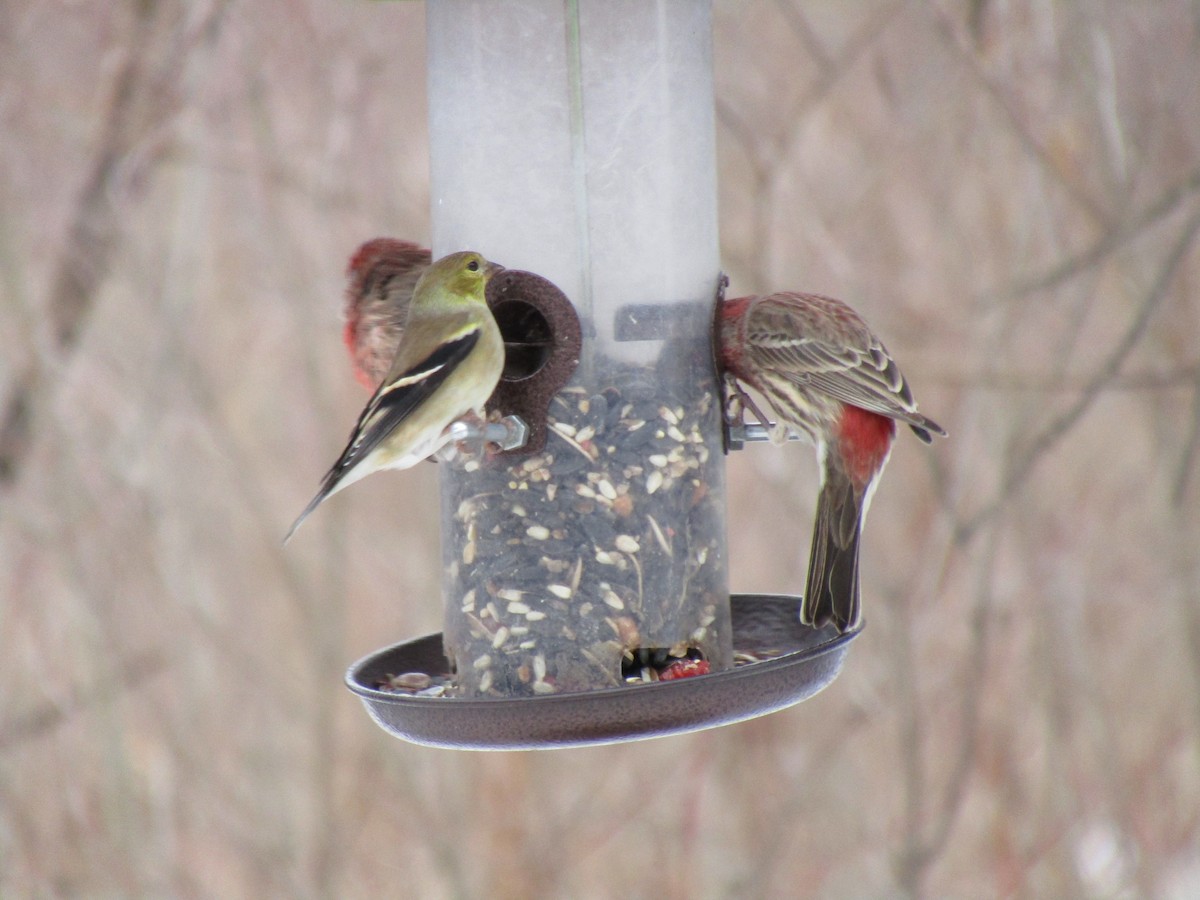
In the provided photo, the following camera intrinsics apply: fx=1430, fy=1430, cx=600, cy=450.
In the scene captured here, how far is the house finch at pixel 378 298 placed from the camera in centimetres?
604

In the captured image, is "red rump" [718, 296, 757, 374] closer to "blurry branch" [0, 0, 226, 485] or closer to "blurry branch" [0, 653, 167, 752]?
"blurry branch" [0, 0, 226, 485]

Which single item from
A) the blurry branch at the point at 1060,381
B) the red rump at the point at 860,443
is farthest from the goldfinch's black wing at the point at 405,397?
the blurry branch at the point at 1060,381

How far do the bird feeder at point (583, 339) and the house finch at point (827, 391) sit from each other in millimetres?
288

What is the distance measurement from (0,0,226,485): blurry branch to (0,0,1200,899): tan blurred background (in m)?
0.02

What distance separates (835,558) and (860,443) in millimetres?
555

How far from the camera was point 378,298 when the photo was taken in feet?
20.2

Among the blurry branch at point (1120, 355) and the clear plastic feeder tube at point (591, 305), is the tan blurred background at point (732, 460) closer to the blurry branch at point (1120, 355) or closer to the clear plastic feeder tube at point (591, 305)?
the blurry branch at point (1120, 355)

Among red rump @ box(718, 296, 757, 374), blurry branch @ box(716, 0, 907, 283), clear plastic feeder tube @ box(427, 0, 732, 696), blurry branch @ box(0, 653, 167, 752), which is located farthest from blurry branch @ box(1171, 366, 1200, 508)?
blurry branch @ box(0, 653, 167, 752)

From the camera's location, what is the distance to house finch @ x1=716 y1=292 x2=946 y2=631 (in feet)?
15.4

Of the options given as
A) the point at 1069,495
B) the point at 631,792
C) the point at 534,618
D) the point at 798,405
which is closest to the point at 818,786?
the point at 631,792

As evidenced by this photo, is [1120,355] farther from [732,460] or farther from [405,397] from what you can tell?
[732,460]

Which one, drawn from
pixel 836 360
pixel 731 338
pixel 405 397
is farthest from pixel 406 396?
pixel 836 360

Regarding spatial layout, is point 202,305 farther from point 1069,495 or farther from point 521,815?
point 1069,495

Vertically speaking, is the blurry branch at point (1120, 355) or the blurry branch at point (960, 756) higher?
the blurry branch at point (1120, 355)
